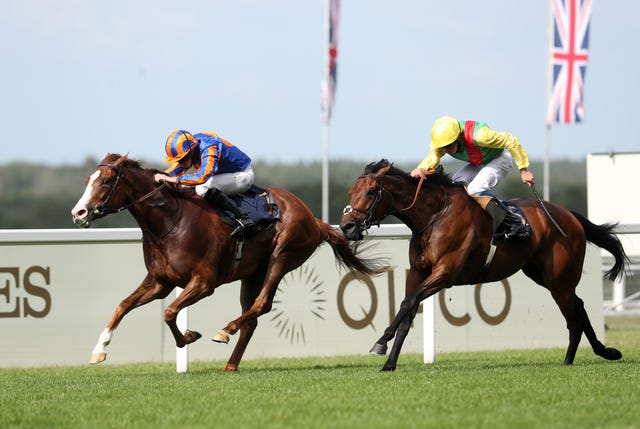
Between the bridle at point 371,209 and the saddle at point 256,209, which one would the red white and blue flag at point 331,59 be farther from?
the bridle at point 371,209

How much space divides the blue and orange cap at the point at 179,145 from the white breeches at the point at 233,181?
0.31m

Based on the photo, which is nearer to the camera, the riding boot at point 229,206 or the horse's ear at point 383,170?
the horse's ear at point 383,170

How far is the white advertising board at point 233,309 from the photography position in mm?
11031

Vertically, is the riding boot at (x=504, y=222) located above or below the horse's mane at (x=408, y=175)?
below

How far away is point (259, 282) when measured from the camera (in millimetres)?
10109

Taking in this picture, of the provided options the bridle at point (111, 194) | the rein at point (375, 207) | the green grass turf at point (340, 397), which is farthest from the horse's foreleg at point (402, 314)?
the bridle at point (111, 194)

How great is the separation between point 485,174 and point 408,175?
2.74 ft

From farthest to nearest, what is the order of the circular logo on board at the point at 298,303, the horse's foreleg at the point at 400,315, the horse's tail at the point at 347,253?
the circular logo on board at the point at 298,303
the horse's tail at the point at 347,253
the horse's foreleg at the point at 400,315

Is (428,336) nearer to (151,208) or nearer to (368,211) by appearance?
(368,211)

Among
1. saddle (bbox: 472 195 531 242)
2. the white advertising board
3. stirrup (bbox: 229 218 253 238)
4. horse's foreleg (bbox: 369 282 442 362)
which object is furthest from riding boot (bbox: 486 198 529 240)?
the white advertising board

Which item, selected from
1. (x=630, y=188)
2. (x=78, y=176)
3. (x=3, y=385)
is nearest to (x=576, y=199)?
(x=78, y=176)

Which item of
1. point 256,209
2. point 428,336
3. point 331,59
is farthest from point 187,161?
point 331,59

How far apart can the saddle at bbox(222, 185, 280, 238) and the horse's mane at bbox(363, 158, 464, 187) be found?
1176mm

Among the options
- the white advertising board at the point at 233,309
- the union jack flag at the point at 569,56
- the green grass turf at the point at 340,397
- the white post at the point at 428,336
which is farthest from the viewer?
the union jack flag at the point at 569,56
